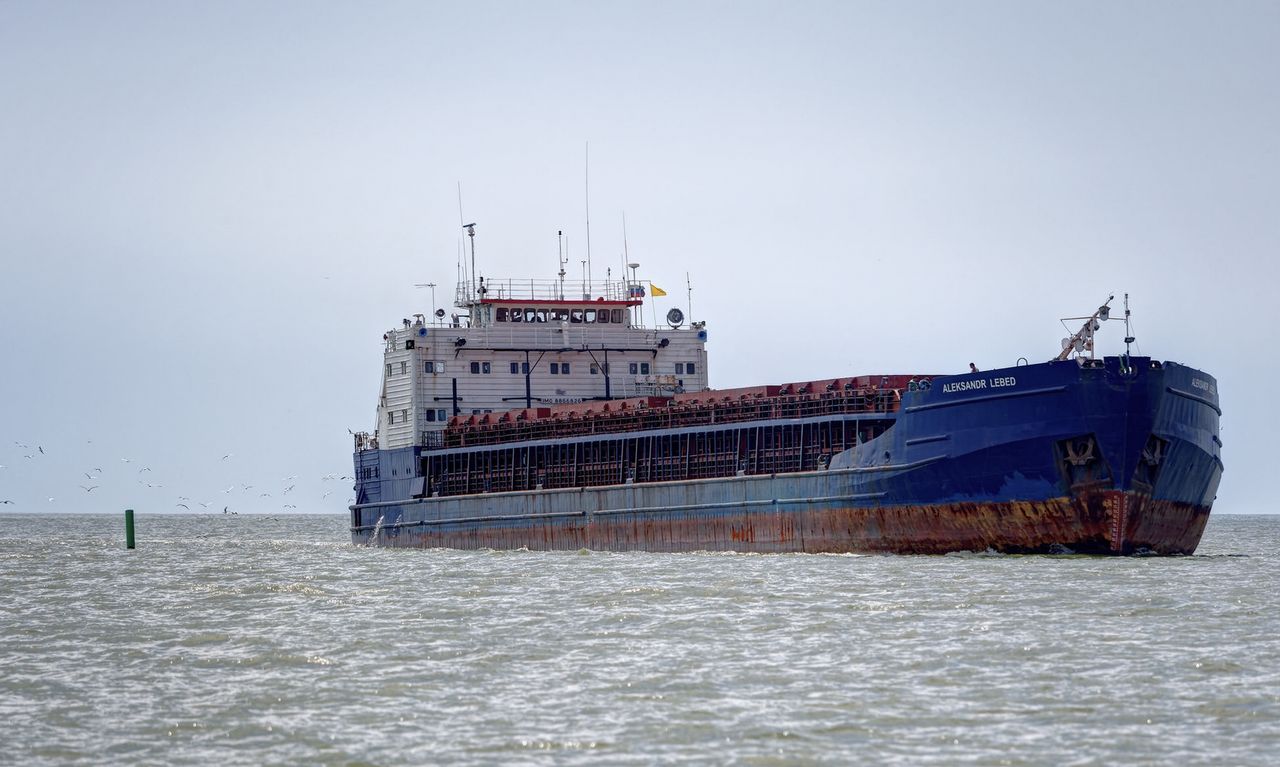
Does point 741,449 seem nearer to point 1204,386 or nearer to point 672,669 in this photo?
point 1204,386

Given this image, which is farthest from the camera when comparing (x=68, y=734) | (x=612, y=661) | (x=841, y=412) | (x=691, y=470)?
(x=691, y=470)

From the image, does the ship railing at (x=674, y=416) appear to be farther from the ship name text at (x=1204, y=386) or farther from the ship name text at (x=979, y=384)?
the ship name text at (x=1204, y=386)

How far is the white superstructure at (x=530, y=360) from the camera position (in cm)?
5806

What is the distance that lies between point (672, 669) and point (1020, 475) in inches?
692

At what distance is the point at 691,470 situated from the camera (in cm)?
4800

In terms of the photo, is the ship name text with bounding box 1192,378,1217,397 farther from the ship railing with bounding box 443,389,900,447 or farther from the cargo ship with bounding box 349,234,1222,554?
the ship railing with bounding box 443,389,900,447

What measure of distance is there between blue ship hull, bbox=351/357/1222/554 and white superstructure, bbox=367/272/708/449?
14595 mm

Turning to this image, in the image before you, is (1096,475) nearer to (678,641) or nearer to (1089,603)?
(1089,603)


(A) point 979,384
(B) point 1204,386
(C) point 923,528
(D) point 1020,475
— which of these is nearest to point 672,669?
(D) point 1020,475

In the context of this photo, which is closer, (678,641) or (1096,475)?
(678,641)

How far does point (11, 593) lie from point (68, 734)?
19.7 meters

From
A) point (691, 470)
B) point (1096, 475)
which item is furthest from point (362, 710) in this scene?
point (691, 470)

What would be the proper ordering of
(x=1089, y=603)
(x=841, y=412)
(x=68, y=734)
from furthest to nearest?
(x=841, y=412), (x=1089, y=603), (x=68, y=734)

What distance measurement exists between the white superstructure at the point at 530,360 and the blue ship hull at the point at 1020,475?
1460cm
